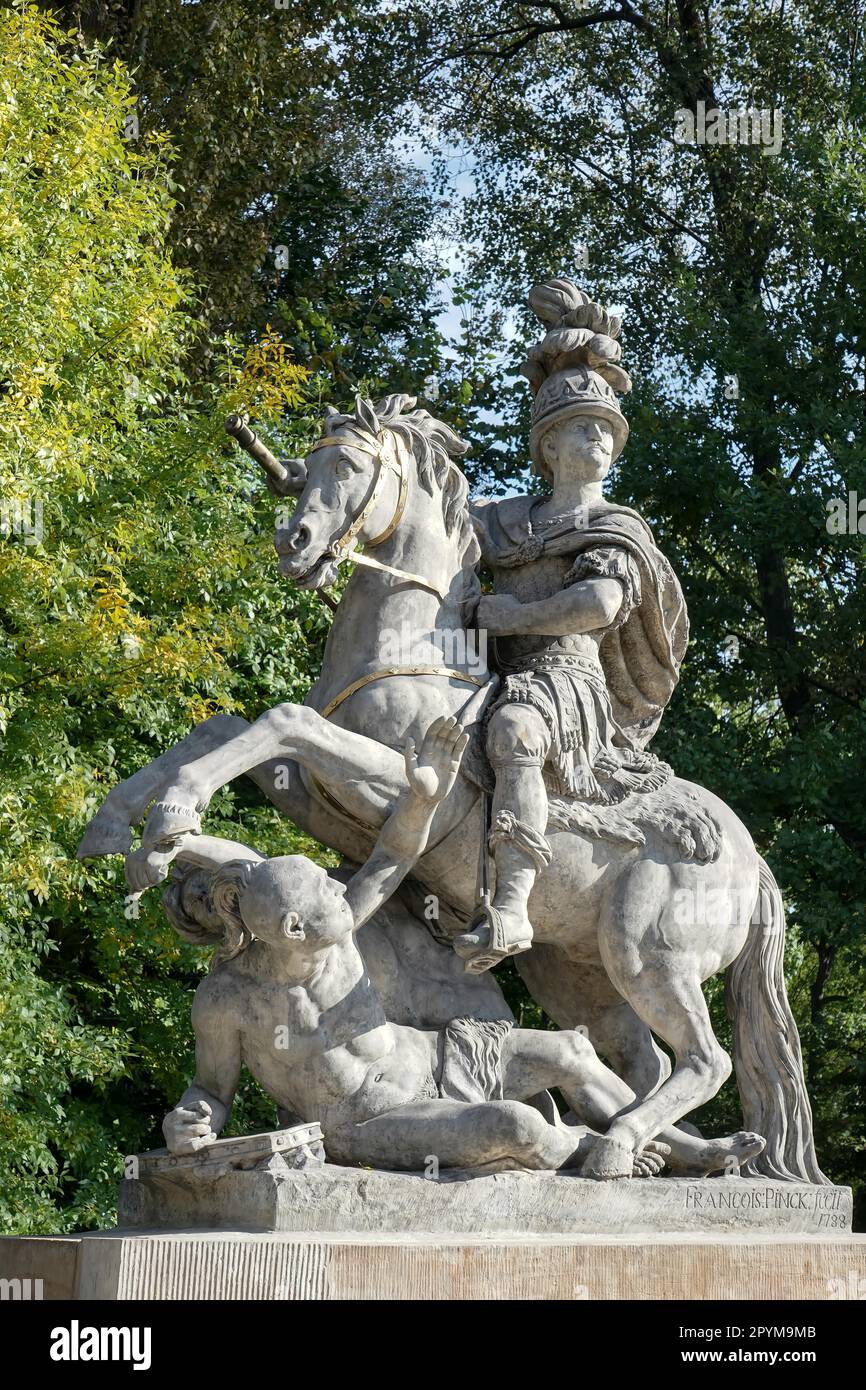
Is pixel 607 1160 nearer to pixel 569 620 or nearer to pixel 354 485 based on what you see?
pixel 569 620

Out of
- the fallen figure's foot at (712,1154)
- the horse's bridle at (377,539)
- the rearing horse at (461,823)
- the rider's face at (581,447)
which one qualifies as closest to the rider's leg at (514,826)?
the rearing horse at (461,823)

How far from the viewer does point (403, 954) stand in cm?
555

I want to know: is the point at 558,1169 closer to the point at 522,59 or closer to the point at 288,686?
the point at 288,686

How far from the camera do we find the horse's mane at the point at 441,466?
5824mm

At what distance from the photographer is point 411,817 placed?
5.23 metres

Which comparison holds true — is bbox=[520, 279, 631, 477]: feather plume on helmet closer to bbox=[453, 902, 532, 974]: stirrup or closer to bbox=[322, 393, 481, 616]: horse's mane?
bbox=[322, 393, 481, 616]: horse's mane

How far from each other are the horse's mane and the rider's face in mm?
340

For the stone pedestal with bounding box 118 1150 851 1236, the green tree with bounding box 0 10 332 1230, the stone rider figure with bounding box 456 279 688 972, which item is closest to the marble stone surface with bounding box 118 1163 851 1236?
the stone pedestal with bounding box 118 1150 851 1236

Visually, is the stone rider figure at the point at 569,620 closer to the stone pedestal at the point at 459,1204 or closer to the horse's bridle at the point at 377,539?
the horse's bridle at the point at 377,539

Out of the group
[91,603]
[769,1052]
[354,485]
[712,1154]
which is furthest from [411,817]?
[91,603]

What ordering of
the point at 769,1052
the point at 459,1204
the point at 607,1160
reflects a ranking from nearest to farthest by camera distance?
the point at 459,1204, the point at 607,1160, the point at 769,1052

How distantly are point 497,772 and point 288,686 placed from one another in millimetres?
6447

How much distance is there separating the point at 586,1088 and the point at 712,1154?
1.42 feet

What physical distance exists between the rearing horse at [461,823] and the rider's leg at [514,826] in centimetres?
15
